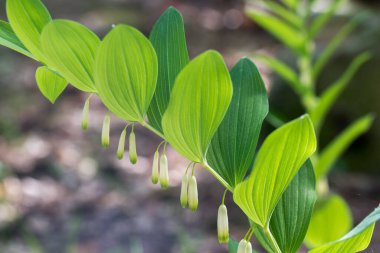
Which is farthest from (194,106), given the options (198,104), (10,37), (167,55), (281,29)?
(281,29)

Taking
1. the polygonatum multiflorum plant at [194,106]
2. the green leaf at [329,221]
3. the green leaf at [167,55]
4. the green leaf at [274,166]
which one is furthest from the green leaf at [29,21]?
the green leaf at [329,221]

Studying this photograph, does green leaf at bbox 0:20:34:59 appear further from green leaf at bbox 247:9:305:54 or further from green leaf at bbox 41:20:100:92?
green leaf at bbox 247:9:305:54

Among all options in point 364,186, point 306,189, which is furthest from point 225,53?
point 306,189

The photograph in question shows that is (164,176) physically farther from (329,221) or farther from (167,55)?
(329,221)

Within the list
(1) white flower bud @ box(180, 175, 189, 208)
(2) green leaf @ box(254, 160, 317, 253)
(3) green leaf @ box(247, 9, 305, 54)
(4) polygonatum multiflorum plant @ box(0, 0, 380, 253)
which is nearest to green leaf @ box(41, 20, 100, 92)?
(4) polygonatum multiflorum plant @ box(0, 0, 380, 253)

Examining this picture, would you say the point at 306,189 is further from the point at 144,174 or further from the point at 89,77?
the point at 144,174
